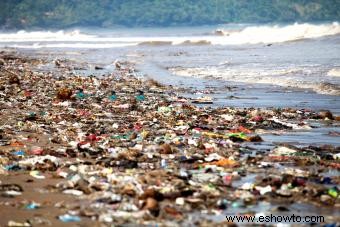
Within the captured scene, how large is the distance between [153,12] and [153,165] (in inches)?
3527

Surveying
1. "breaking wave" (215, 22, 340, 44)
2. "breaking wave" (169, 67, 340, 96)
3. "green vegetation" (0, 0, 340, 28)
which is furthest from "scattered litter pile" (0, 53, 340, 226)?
"green vegetation" (0, 0, 340, 28)

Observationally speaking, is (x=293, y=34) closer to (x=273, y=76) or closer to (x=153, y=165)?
(x=273, y=76)

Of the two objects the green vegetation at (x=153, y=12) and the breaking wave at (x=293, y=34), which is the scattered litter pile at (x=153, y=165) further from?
the green vegetation at (x=153, y=12)

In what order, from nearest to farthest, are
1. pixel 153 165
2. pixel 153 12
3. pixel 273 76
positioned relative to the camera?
pixel 153 165 → pixel 273 76 → pixel 153 12

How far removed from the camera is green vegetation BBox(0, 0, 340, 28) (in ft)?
297

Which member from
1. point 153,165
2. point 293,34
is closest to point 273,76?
point 153,165

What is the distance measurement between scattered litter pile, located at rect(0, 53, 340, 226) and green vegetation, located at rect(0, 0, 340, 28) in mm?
82340

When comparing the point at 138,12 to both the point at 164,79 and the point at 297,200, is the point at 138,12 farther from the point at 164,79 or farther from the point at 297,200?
the point at 297,200

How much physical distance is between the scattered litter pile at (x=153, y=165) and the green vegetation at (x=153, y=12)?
270 ft

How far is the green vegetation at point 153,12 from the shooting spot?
90.5 meters

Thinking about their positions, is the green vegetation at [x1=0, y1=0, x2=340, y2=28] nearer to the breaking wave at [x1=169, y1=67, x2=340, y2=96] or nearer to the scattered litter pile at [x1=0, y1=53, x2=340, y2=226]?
the breaking wave at [x1=169, y1=67, x2=340, y2=96]

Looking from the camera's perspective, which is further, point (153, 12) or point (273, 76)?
point (153, 12)

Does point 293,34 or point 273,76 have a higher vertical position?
point 273,76

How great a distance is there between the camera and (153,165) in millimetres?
6316
